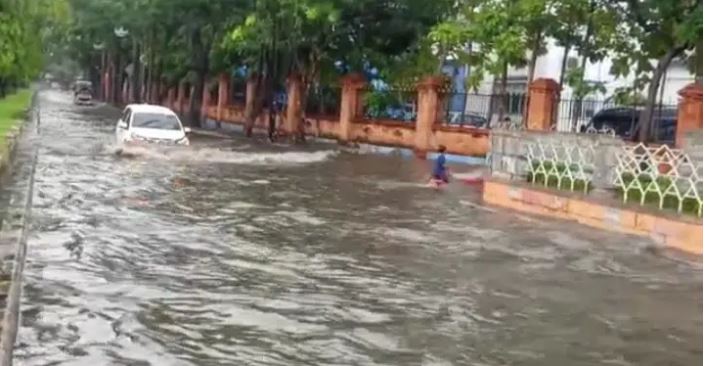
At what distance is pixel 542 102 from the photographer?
96.1 ft

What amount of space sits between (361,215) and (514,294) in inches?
255

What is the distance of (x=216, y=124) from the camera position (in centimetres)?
5331

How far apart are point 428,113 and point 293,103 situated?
9320 mm

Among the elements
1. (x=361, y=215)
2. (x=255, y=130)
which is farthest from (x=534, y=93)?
(x=255, y=130)

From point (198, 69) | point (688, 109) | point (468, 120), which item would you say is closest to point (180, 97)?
point (198, 69)

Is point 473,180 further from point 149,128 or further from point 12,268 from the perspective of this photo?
point 12,268

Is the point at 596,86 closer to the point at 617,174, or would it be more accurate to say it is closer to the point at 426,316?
the point at 617,174

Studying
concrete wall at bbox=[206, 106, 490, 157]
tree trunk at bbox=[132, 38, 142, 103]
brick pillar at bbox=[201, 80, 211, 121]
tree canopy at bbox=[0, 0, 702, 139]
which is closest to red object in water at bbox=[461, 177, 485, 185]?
tree canopy at bbox=[0, 0, 702, 139]

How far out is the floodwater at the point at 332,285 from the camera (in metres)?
8.45

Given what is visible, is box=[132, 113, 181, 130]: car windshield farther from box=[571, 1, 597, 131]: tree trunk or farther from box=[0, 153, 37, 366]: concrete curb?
box=[0, 153, 37, 366]: concrete curb

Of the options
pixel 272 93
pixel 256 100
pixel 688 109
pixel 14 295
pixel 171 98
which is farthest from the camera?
pixel 171 98

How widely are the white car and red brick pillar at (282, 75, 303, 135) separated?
10.9 m

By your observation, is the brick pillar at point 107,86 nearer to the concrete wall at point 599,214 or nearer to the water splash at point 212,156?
the water splash at point 212,156

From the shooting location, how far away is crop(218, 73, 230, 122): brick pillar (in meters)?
53.1
